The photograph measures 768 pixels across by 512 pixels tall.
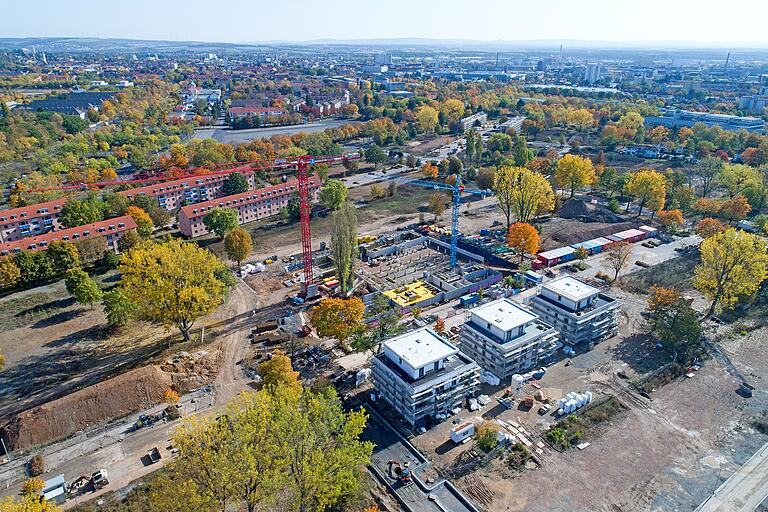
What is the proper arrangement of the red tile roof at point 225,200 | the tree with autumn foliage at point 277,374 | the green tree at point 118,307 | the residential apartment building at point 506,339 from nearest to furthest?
the tree with autumn foliage at point 277,374, the residential apartment building at point 506,339, the green tree at point 118,307, the red tile roof at point 225,200

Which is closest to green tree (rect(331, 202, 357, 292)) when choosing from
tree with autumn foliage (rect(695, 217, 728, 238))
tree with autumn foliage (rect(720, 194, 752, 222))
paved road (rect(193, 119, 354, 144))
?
tree with autumn foliage (rect(695, 217, 728, 238))

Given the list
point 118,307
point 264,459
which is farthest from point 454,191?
point 264,459

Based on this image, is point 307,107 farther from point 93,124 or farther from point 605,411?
point 605,411

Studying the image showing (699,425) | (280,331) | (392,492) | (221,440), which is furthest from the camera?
(280,331)

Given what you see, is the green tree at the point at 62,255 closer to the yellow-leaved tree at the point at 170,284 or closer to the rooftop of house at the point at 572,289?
the yellow-leaved tree at the point at 170,284

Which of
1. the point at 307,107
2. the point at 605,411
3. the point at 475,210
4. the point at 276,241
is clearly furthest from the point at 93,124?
the point at 605,411

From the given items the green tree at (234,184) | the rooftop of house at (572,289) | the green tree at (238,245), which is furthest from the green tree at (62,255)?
the rooftop of house at (572,289)

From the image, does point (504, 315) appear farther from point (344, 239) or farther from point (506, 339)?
point (344, 239)

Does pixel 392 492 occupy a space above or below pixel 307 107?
below
